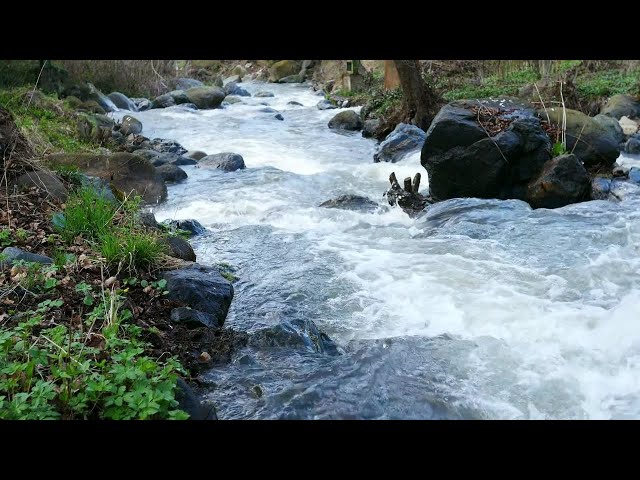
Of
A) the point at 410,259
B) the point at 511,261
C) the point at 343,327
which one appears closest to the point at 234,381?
the point at 343,327

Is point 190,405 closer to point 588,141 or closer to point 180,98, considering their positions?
point 588,141

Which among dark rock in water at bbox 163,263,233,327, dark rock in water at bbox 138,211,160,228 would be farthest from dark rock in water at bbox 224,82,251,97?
dark rock in water at bbox 163,263,233,327

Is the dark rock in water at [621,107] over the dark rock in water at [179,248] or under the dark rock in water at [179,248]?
over

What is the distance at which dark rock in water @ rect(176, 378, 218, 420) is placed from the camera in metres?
3.05

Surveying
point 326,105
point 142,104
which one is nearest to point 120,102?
point 142,104

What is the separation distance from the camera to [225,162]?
38.2ft

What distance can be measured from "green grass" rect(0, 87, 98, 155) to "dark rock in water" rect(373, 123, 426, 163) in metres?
5.72

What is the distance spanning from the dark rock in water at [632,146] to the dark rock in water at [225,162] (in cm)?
751

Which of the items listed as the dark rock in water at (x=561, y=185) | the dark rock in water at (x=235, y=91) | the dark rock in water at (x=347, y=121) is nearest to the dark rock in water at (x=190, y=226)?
the dark rock in water at (x=561, y=185)

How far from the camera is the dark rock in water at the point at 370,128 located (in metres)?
14.8

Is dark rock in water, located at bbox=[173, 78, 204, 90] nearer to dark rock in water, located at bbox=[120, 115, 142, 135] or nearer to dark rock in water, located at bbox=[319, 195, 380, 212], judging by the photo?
dark rock in water, located at bbox=[120, 115, 142, 135]

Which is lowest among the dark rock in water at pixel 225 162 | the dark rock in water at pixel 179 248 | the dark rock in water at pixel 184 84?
the dark rock in water at pixel 225 162

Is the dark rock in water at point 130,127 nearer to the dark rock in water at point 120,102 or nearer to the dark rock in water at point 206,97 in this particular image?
the dark rock in water at point 120,102

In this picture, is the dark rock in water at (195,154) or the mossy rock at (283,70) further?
the mossy rock at (283,70)
